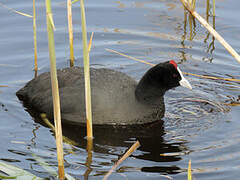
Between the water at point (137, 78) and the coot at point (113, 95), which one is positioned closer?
the water at point (137, 78)

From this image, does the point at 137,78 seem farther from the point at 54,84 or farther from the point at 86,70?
the point at 54,84

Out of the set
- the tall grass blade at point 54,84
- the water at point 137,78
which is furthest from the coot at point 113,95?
the tall grass blade at point 54,84

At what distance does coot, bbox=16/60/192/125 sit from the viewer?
224 inches

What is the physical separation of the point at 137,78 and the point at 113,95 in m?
1.30

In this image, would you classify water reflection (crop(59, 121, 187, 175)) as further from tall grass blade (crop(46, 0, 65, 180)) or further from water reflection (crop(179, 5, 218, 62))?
water reflection (crop(179, 5, 218, 62))

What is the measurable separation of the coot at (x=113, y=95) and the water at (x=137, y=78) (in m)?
0.20

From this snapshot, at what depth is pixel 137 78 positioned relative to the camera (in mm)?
6934

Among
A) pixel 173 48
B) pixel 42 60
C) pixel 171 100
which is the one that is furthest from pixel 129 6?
pixel 171 100

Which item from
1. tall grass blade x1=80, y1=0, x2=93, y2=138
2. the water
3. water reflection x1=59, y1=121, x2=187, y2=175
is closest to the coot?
water reflection x1=59, y1=121, x2=187, y2=175

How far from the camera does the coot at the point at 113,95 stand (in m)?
5.68

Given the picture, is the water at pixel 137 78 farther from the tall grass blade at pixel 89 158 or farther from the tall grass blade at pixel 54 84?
the tall grass blade at pixel 54 84

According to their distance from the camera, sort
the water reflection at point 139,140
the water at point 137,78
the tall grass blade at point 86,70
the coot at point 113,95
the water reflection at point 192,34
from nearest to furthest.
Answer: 1. the tall grass blade at point 86,70
2. the water at point 137,78
3. the water reflection at point 139,140
4. the coot at point 113,95
5. the water reflection at point 192,34

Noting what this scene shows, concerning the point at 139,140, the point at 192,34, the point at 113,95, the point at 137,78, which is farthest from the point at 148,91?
the point at 192,34

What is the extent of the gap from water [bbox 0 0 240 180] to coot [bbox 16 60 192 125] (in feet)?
0.67
